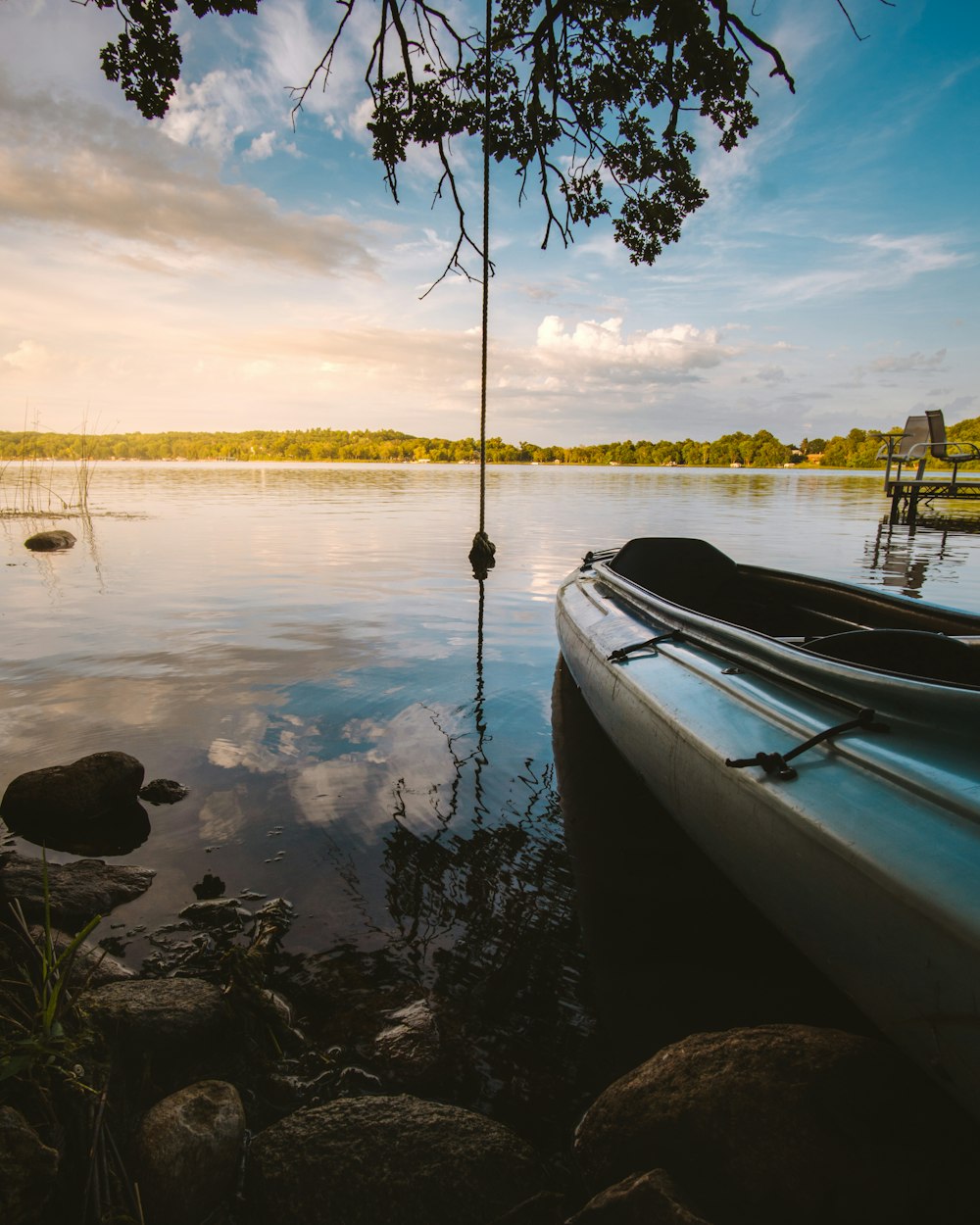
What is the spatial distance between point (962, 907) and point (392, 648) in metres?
6.60

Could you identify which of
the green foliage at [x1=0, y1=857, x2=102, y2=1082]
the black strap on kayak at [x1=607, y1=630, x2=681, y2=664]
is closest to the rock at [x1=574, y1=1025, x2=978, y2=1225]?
→ the green foliage at [x1=0, y1=857, x2=102, y2=1082]

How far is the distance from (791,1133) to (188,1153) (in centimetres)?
152

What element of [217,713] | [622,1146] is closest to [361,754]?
[217,713]

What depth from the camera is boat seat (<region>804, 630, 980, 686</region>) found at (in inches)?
107

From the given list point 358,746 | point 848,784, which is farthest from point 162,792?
point 848,784

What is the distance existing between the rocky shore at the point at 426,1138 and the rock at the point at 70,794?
175 centimetres

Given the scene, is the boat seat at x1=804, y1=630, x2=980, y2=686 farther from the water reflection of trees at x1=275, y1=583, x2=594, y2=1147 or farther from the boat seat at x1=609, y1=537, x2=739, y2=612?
the boat seat at x1=609, y1=537, x2=739, y2=612

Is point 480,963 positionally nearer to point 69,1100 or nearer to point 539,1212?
point 539,1212

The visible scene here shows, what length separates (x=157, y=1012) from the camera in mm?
2219

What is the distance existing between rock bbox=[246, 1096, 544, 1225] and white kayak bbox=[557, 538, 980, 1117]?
3.53ft

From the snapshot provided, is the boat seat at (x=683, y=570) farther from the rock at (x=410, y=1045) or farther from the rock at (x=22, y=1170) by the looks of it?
the rock at (x=22, y=1170)

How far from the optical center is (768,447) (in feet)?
347

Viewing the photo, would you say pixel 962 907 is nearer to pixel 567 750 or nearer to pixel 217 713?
pixel 567 750

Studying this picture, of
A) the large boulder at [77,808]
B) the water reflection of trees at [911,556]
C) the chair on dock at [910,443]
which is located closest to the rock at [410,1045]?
the large boulder at [77,808]
